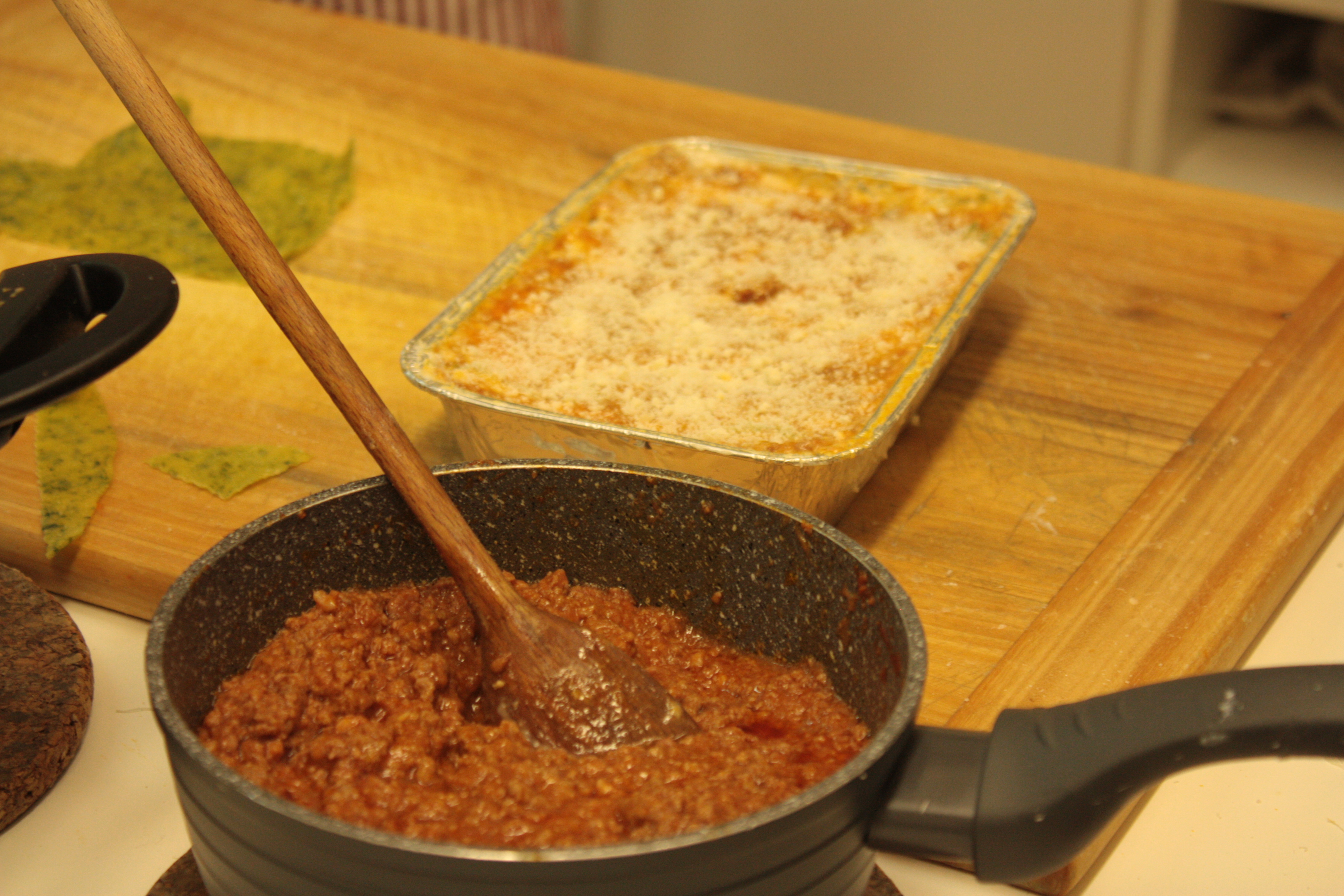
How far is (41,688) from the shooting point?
2.91ft

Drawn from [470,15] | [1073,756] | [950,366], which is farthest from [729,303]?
[470,15]

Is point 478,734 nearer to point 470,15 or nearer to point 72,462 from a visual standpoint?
point 72,462

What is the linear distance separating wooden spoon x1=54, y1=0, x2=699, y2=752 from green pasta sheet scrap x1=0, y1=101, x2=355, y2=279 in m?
0.68

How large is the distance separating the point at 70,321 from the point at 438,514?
0.24 metres

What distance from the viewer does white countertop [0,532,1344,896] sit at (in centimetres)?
80

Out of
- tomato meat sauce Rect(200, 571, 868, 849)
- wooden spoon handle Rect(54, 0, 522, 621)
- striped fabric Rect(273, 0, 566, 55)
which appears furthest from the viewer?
striped fabric Rect(273, 0, 566, 55)

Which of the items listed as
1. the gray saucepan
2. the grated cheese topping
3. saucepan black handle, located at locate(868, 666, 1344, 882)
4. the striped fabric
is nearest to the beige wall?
the striped fabric

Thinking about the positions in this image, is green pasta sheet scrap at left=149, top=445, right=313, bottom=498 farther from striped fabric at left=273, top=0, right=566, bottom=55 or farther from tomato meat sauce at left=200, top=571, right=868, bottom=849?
striped fabric at left=273, top=0, right=566, bottom=55

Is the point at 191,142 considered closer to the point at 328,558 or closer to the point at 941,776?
the point at 328,558

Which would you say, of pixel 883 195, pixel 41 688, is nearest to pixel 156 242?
pixel 41 688

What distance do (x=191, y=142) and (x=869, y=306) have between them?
63 centimetres

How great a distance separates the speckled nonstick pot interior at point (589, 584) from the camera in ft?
1.77

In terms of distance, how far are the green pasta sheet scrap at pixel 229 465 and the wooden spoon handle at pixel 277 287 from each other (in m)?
0.37

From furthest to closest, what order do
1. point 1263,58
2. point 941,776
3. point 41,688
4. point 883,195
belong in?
point 1263,58, point 883,195, point 41,688, point 941,776
